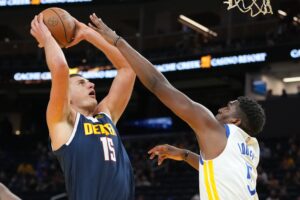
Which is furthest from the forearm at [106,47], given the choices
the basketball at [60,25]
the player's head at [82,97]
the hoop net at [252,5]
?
the hoop net at [252,5]

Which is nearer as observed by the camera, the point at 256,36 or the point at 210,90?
the point at 256,36

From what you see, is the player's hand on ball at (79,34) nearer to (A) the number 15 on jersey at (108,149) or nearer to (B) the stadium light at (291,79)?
(A) the number 15 on jersey at (108,149)

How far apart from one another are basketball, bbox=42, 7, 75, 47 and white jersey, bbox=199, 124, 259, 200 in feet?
3.85

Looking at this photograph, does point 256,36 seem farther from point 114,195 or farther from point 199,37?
point 114,195

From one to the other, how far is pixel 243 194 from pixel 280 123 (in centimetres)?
1561

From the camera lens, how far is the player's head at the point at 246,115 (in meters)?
3.82

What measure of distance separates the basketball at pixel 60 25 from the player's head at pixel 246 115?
3.69 ft

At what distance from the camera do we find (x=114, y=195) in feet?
11.8

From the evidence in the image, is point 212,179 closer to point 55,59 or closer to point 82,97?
point 82,97

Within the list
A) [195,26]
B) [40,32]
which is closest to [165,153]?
[40,32]

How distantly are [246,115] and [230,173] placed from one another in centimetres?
40

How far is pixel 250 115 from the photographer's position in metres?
3.83

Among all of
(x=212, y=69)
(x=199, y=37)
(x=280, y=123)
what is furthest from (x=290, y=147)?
(x=199, y=37)

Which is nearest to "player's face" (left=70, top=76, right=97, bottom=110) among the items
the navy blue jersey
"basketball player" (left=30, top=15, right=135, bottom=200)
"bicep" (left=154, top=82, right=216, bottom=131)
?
"basketball player" (left=30, top=15, right=135, bottom=200)
